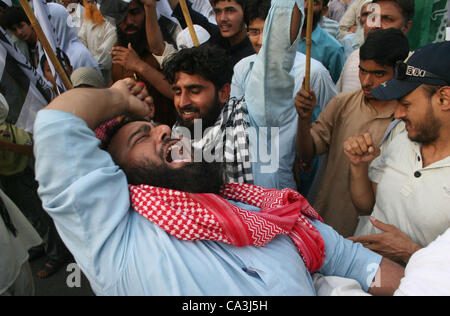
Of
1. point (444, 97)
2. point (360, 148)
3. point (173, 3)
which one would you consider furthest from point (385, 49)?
point (173, 3)

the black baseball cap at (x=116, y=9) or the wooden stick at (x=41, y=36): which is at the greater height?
the black baseball cap at (x=116, y=9)

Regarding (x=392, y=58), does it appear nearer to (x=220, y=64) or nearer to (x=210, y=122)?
(x=220, y=64)

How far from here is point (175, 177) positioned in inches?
55.0

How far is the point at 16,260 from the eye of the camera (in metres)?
2.19

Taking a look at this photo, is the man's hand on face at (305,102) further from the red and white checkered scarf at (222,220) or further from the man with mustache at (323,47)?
the man with mustache at (323,47)

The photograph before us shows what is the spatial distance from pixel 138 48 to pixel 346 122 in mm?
2126

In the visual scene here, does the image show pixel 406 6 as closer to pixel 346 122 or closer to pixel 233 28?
pixel 346 122

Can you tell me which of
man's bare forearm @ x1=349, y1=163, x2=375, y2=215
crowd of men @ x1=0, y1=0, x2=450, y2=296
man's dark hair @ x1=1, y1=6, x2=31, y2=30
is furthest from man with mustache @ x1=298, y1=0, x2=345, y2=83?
man's dark hair @ x1=1, y1=6, x2=31, y2=30

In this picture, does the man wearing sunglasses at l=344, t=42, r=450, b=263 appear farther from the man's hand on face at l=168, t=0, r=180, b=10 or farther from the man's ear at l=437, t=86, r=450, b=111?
the man's hand on face at l=168, t=0, r=180, b=10

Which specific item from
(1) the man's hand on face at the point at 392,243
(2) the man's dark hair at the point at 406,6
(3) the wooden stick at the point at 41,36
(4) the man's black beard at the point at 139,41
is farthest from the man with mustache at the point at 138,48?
(2) the man's dark hair at the point at 406,6

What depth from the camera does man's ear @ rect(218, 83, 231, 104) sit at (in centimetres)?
236

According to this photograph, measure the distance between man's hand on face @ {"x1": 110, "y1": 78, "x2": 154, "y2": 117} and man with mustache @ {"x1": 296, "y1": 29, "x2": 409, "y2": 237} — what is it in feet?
3.28

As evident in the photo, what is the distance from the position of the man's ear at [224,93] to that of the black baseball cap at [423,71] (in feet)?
3.55

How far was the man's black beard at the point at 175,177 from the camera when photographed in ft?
4.50
